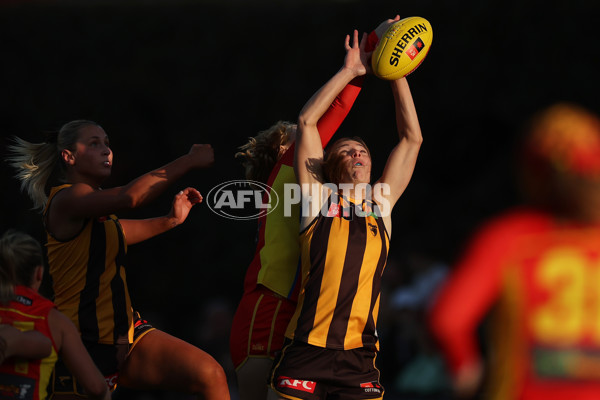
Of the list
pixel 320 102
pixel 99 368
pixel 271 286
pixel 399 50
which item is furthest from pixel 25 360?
pixel 399 50

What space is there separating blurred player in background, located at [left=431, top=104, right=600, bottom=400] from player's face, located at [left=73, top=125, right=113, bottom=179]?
2.51 m

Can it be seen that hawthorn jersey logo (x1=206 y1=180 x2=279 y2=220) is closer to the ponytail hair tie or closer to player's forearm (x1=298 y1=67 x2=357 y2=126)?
the ponytail hair tie

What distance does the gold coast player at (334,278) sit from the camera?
12.6ft

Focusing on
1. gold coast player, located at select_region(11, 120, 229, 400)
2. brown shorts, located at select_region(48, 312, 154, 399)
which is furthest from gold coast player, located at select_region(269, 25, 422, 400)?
brown shorts, located at select_region(48, 312, 154, 399)

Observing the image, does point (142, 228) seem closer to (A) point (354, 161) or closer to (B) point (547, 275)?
(A) point (354, 161)

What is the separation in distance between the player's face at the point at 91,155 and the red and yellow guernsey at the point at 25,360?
893 mm

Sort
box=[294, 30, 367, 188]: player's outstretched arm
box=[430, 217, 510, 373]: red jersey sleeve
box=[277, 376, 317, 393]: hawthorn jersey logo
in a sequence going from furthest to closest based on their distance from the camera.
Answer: box=[294, 30, 367, 188]: player's outstretched arm
box=[277, 376, 317, 393]: hawthorn jersey logo
box=[430, 217, 510, 373]: red jersey sleeve

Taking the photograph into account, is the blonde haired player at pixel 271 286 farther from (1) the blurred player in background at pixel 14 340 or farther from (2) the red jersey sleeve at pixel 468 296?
(2) the red jersey sleeve at pixel 468 296

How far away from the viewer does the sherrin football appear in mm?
4359

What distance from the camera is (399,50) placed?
4.39 metres

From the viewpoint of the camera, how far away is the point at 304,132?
13.5ft

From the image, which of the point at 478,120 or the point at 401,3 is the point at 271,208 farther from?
the point at 401,3

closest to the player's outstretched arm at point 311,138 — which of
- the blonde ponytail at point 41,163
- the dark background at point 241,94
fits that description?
the blonde ponytail at point 41,163

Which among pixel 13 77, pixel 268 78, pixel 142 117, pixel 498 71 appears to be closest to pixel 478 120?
pixel 498 71
